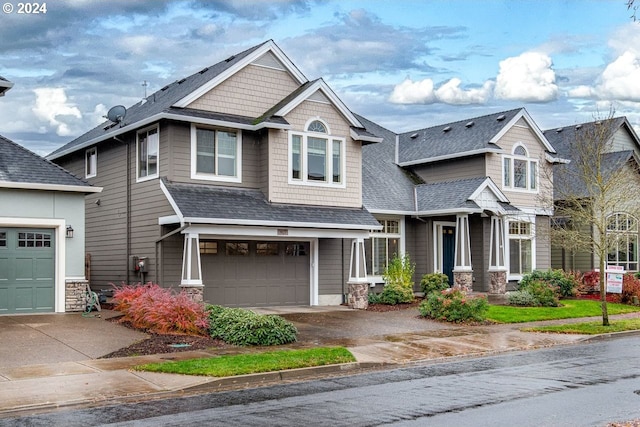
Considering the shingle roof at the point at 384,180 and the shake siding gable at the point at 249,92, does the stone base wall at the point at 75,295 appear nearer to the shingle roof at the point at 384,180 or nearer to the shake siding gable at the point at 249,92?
the shake siding gable at the point at 249,92

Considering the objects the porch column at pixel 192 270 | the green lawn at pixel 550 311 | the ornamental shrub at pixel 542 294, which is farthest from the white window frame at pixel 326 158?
the ornamental shrub at pixel 542 294

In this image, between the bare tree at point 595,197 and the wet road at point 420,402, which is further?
the bare tree at point 595,197

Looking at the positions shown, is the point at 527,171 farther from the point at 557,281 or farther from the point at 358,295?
the point at 358,295

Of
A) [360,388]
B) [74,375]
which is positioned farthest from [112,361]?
[360,388]

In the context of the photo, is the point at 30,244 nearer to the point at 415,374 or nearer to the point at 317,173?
the point at 317,173

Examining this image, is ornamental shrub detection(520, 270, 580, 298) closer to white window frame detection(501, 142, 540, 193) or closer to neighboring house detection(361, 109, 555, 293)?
neighboring house detection(361, 109, 555, 293)

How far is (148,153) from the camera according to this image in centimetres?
2317

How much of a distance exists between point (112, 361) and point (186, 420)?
5042mm

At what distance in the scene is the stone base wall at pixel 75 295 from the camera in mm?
20422

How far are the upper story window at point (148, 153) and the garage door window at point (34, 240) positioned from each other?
152 inches

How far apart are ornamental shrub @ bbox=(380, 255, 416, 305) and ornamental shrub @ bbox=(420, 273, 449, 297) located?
1.74 ft

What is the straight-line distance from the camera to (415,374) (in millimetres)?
12820

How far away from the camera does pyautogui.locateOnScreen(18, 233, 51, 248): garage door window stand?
65.6ft

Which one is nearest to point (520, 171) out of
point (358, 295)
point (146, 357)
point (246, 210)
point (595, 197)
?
point (595, 197)
